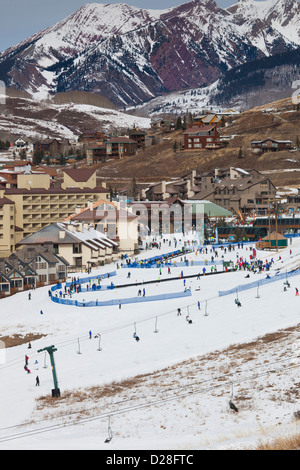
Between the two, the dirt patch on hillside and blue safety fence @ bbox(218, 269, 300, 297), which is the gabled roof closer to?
blue safety fence @ bbox(218, 269, 300, 297)

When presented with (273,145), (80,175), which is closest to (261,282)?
(80,175)

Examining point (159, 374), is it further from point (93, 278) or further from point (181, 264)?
point (181, 264)

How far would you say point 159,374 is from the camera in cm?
4197

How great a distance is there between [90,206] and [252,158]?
8631 cm

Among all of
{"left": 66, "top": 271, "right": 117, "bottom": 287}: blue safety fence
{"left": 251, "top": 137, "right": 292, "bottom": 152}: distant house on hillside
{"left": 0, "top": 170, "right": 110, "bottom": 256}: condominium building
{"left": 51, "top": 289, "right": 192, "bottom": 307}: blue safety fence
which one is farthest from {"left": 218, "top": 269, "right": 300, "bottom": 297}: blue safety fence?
{"left": 251, "top": 137, "right": 292, "bottom": 152}: distant house on hillside

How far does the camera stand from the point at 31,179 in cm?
12875

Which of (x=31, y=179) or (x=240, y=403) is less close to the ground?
(x=31, y=179)

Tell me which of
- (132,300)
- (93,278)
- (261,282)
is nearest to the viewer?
(261,282)

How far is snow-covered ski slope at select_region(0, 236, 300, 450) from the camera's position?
32.7 metres

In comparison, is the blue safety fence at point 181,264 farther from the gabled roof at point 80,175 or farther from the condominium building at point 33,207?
the gabled roof at point 80,175

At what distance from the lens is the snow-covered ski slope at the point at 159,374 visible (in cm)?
3272

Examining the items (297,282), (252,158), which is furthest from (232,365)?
(252,158)
